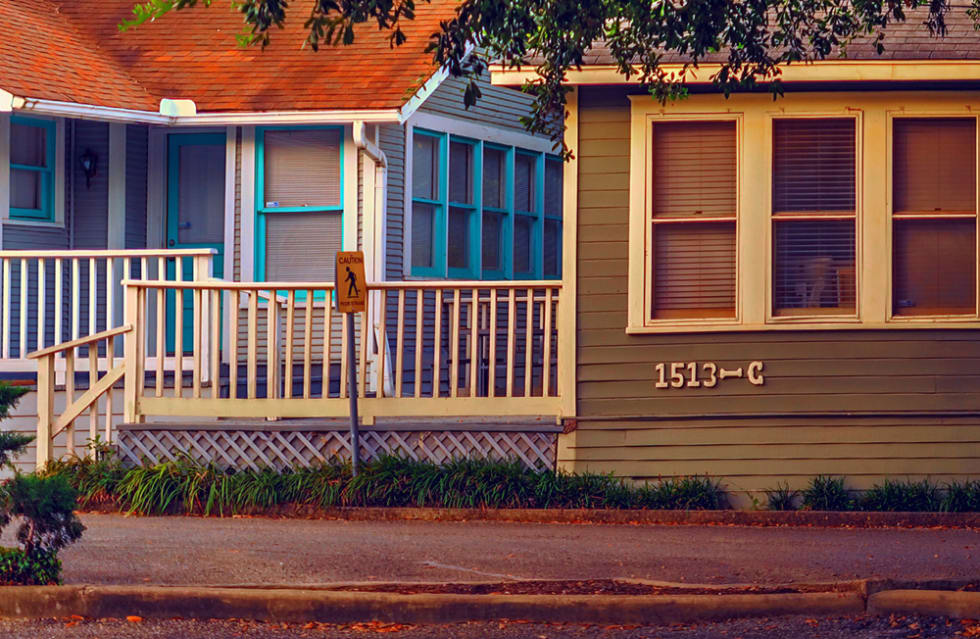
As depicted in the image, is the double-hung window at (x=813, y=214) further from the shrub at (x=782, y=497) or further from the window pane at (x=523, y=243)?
the window pane at (x=523, y=243)

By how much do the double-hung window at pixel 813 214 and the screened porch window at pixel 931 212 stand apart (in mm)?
388

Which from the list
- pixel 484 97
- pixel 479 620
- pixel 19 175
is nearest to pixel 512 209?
pixel 484 97

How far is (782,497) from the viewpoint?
35.1 feet

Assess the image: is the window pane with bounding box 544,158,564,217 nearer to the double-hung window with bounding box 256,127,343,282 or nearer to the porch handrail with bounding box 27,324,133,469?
the double-hung window with bounding box 256,127,343,282

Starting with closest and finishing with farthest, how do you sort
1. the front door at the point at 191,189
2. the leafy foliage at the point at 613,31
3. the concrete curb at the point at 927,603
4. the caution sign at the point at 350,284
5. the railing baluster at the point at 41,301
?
the concrete curb at the point at 927,603
the leafy foliage at the point at 613,31
the caution sign at the point at 350,284
the railing baluster at the point at 41,301
the front door at the point at 191,189

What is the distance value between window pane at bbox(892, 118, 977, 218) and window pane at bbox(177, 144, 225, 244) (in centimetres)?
721

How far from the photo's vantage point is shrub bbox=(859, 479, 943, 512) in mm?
10516

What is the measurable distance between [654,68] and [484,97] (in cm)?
635

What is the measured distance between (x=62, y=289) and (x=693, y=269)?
241 inches

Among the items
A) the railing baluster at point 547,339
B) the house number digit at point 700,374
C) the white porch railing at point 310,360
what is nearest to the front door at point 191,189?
the white porch railing at point 310,360

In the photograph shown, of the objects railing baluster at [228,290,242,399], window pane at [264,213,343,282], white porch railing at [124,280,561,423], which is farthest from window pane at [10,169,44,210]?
railing baluster at [228,290,242,399]

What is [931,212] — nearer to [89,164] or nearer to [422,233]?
[422,233]

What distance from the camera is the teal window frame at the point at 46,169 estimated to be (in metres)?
14.1

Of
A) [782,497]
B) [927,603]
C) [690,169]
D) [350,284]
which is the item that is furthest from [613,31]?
[927,603]
